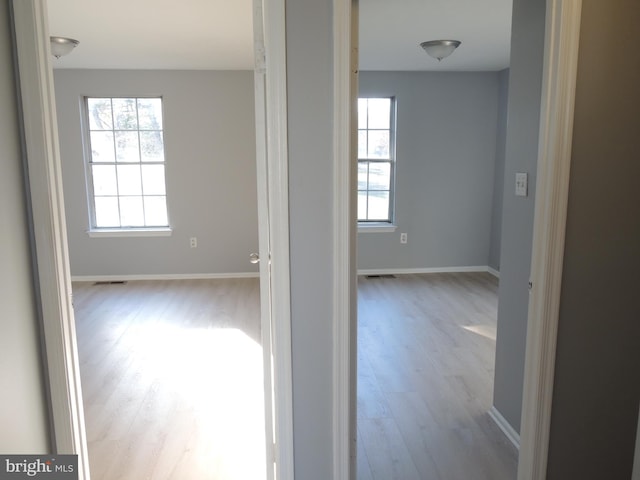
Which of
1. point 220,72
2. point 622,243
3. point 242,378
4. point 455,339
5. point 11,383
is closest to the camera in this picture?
point 11,383

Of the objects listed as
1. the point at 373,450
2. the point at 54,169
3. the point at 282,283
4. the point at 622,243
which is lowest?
the point at 373,450

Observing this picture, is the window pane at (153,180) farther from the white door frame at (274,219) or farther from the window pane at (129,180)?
the white door frame at (274,219)

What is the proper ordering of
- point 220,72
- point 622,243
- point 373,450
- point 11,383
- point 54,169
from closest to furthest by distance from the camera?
point 11,383 → point 54,169 → point 622,243 → point 373,450 → point 220,72

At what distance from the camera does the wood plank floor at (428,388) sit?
2.23 meters

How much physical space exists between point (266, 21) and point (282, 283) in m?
0.88

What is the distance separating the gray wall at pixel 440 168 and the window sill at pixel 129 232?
2.28 meters

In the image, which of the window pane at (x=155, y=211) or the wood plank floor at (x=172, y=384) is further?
A: the window pane at (x=155, y=211)

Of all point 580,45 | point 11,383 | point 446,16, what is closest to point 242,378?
point 11,383

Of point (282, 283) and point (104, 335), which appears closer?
point (282, 283)

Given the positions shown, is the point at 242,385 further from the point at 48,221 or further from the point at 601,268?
the point at 601,268

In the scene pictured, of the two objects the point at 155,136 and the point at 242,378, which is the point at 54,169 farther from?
the point at 155,136

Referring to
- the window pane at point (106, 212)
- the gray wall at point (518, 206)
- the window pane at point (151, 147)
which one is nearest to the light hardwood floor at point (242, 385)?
the gray wall at point (518, 206)

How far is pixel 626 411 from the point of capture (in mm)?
1903

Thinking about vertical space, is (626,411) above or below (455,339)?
A: above
